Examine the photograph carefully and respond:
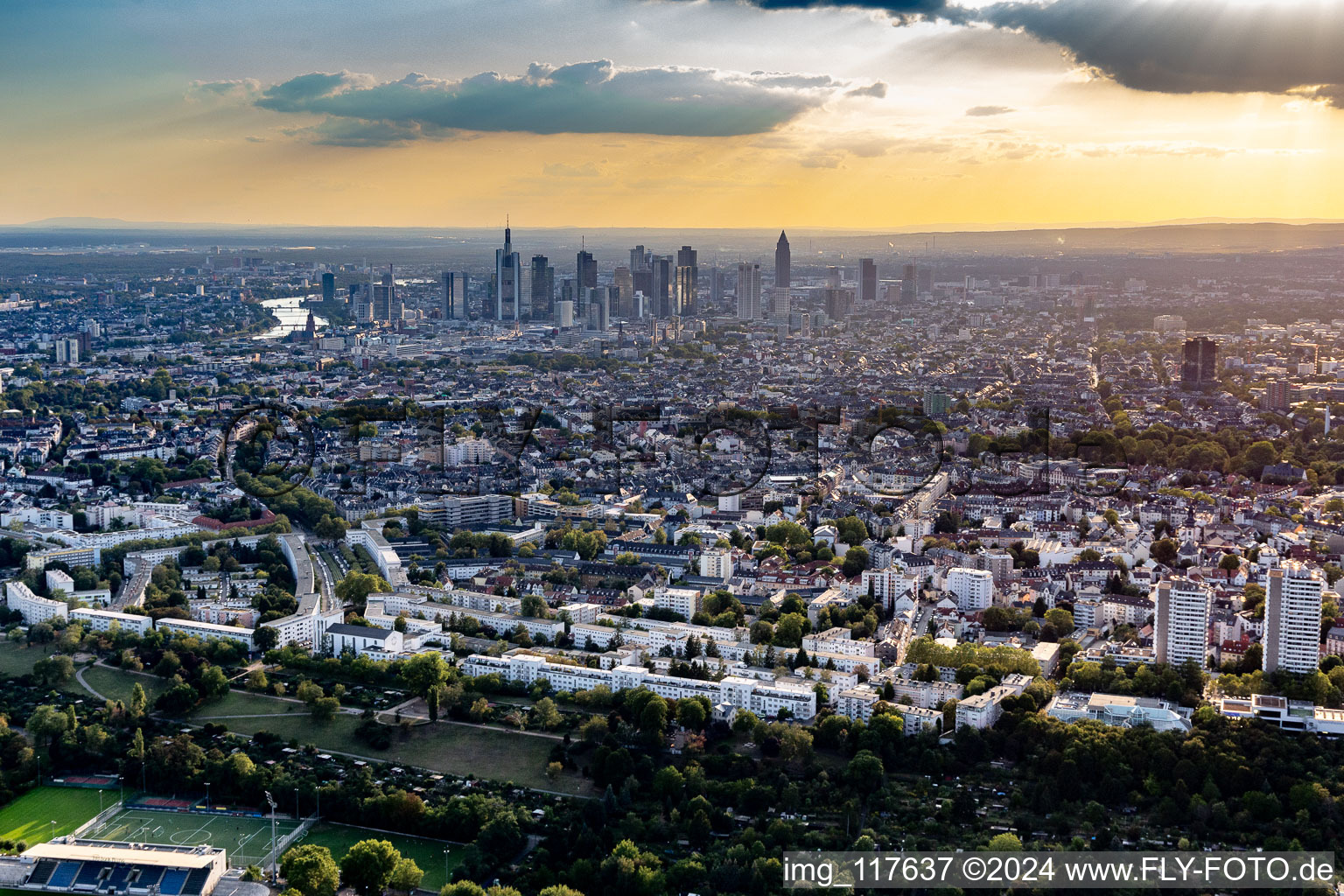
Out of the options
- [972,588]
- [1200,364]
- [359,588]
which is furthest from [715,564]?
[1200,364]

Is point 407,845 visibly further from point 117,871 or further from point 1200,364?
point 1200,364

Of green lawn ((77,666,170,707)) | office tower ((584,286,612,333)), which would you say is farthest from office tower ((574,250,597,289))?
green lawn ((77,666,170,707))

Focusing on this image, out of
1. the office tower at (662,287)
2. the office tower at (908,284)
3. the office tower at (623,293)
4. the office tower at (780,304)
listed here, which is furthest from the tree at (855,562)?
A: the office tower at (908,284)

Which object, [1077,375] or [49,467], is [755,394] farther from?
[49,467]

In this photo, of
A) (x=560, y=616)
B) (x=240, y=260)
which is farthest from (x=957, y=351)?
(x=240, y=260)

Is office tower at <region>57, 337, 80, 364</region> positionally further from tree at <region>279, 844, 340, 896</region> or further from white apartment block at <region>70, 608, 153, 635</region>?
tree at <region>279, 844, 340, 896</region>

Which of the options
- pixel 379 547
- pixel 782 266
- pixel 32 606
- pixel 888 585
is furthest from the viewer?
pixel 782 266

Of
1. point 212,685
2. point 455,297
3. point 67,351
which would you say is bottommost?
point 212,685
